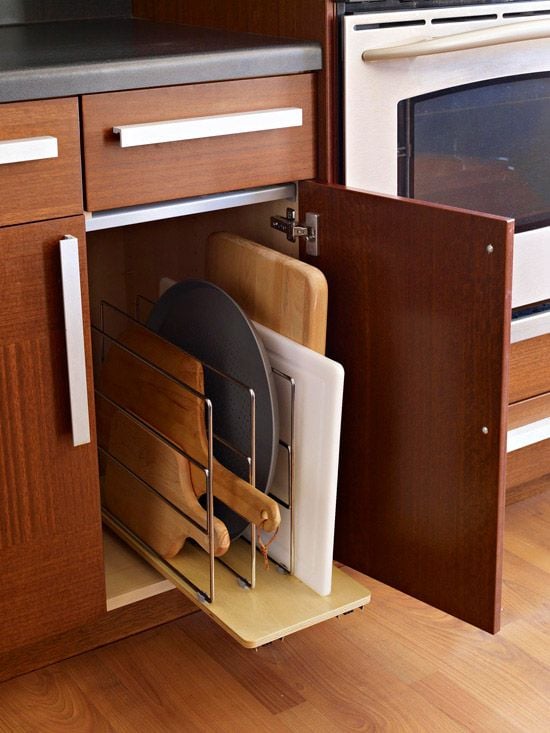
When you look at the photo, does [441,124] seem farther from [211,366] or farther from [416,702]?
[416,702]

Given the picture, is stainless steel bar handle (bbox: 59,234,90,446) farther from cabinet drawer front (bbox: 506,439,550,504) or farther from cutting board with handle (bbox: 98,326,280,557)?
cabinet drawer front (bbox: 506,439,550,504)

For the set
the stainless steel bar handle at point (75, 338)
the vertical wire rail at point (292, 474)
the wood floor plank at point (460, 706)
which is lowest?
the wood floor plank at point (460, 706)

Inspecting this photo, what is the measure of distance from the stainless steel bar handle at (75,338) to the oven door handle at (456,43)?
1.52 feet

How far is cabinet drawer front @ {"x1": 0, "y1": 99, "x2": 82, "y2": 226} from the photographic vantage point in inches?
43.4

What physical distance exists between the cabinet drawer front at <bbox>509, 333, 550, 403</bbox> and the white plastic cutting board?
1.53 ft

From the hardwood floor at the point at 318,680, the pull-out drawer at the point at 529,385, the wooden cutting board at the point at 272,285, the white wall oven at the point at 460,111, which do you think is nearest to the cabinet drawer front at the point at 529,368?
the pull-out drawer at the point at 529,385

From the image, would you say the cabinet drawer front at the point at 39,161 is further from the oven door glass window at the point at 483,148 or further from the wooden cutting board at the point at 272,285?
the oven door glass window at the point at 483,148

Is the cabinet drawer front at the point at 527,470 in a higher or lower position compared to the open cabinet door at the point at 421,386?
lower

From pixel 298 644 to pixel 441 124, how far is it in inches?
30.4

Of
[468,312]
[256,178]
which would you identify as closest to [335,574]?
[468,312]

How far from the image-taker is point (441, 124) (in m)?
1.45

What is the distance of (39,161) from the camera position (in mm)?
1135

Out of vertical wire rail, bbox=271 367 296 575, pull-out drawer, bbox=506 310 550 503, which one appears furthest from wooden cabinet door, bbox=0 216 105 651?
pull-out drawer, bbox=506 310 550 503

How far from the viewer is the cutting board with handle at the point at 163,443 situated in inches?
51.6
